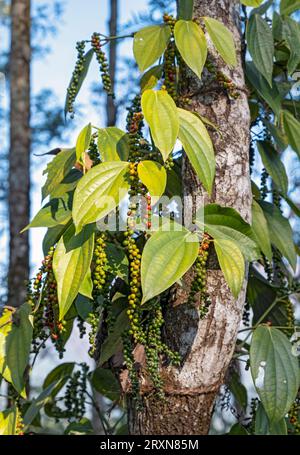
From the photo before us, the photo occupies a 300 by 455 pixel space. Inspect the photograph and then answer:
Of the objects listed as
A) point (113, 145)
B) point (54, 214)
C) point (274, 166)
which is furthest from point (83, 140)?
point (274, 166)

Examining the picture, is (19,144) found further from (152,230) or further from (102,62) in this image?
(152,230)

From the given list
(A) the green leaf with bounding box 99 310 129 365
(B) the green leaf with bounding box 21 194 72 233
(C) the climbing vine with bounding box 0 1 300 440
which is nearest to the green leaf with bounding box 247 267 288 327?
(C) the climbing vine with bounding box 0 1 300 440

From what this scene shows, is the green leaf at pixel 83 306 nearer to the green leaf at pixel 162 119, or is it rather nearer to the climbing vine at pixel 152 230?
the climbing vine at pixel 152 230

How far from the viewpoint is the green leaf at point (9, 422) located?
1102mm

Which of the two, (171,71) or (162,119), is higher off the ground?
(171,71)

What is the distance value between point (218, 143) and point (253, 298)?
1.34 feet

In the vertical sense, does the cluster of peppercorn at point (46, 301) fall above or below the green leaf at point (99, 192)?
below

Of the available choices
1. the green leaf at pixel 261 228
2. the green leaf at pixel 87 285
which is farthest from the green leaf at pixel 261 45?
the green leaf at pixel 87 285

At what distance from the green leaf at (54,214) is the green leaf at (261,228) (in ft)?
1.14

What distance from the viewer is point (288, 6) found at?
1240mm


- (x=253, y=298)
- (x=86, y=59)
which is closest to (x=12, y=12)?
(x=86, y=59)

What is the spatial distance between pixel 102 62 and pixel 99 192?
314 mm
